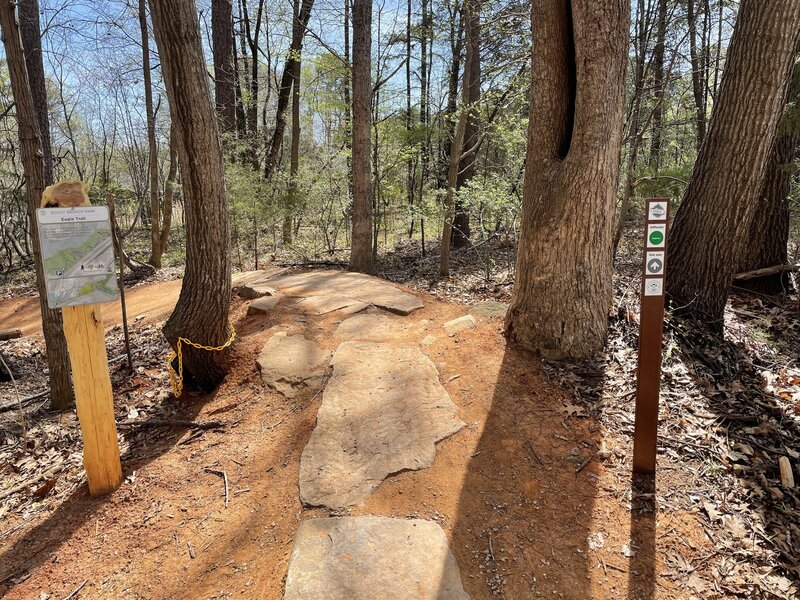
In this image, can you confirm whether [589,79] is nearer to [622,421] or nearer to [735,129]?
[735,129]

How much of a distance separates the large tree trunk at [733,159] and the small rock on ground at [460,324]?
2.06 meters

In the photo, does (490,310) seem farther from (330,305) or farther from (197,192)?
(197,192)

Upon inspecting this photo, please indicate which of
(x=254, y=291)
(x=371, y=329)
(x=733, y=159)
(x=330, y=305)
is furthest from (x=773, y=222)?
(x=254, y=291)

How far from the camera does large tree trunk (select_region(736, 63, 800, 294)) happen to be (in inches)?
231

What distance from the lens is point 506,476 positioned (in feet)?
9.86

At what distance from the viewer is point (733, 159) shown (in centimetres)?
459

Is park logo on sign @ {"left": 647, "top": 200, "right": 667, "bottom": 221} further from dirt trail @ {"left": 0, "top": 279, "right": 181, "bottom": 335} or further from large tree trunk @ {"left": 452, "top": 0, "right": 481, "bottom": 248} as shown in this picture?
dirt trail @ {"left": 0, "top": 279, "right": 181, "bottom": 335}

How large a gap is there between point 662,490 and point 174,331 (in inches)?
163

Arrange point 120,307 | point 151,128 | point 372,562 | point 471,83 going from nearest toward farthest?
point 372,562 < point 120,307 < point 471,83 < point 151,128

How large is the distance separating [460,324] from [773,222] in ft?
14.9

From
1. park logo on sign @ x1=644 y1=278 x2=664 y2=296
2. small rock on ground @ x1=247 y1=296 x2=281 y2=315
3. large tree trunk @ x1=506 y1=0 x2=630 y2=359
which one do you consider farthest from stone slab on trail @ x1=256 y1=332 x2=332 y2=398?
park logo on sign @ x1=644 y1=278 x2=664 y2=296

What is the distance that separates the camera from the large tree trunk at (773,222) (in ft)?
19.3

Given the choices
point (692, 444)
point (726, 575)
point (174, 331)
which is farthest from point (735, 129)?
point (174, 331)

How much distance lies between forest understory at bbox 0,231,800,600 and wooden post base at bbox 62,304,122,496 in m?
0.19
